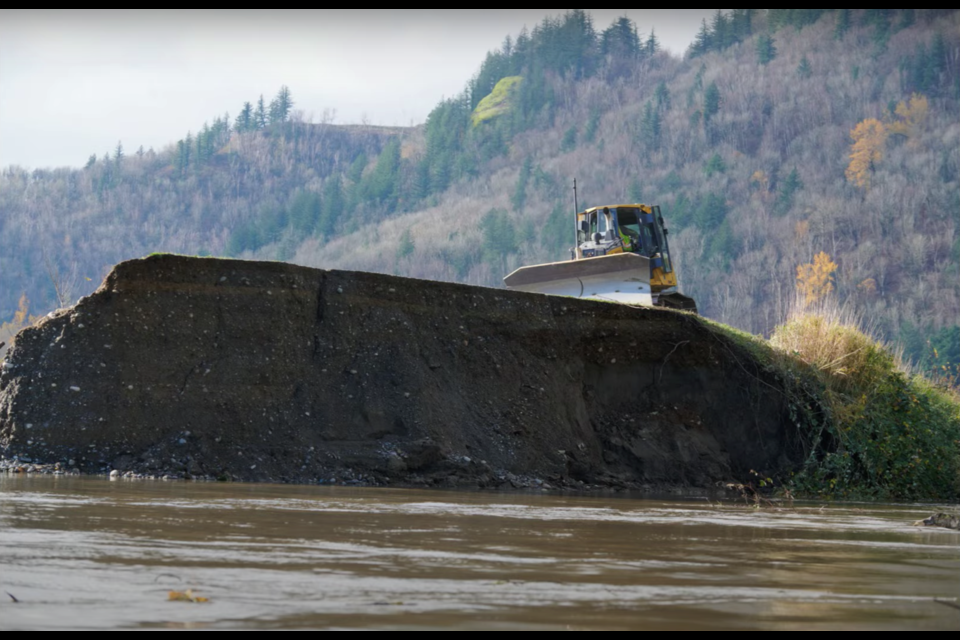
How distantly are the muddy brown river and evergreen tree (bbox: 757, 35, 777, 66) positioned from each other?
508 ft

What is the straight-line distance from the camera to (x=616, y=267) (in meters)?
21.5

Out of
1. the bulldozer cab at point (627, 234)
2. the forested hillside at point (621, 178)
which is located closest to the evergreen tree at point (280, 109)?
the forested hillside at point (621, 178)

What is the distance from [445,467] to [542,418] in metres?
2.44

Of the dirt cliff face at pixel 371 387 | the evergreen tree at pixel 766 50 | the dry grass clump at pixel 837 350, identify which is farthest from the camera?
the evergreen tree at pixel 766 50

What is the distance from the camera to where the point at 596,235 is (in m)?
25.2

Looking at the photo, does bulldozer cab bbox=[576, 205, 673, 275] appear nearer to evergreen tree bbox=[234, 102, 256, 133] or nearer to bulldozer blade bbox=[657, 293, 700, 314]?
bulldozer blade bbox=[657, 293, 700, 314]

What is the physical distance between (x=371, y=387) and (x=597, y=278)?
8366 mm

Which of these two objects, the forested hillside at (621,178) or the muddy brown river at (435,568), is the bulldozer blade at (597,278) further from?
the forested hillside at (621,178)

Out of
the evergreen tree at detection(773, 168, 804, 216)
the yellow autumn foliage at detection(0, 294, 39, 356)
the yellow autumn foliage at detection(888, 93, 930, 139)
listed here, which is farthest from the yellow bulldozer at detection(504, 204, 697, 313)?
the yellow autumn foliage at detection(888, 93, 930, 139)

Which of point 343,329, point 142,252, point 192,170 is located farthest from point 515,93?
point 343,329

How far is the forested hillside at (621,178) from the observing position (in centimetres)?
10712

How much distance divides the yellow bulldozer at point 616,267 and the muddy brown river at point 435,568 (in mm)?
11307

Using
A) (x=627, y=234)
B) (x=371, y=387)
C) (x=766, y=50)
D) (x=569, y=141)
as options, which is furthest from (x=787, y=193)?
(x=371, y=387)

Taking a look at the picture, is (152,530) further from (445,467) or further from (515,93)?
(515,93)
